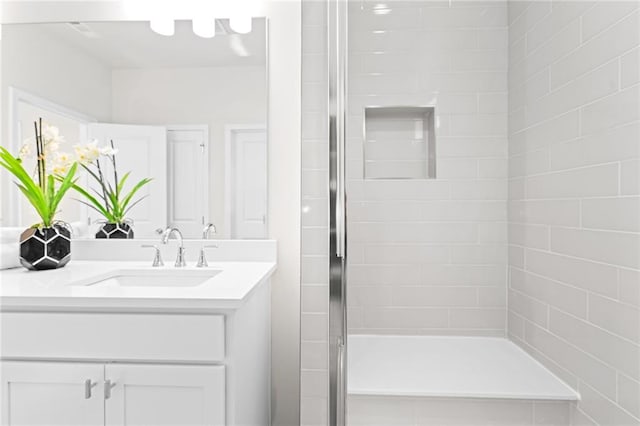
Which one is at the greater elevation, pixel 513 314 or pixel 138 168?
pixel 138 168

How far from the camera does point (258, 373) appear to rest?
144 centimetres

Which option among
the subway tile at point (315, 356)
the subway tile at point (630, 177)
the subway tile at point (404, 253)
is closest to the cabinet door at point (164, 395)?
the subway tile at point (315, 356)

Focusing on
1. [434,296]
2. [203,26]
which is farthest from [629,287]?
[203,26]

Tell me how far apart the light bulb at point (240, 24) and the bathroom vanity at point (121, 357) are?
42.6 inches

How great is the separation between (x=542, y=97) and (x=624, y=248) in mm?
659

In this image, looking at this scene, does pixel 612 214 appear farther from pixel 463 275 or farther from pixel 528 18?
pixel 528 18

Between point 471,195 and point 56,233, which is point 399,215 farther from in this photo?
point 56,233

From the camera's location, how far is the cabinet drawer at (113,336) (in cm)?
108

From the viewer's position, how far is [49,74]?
1.76m

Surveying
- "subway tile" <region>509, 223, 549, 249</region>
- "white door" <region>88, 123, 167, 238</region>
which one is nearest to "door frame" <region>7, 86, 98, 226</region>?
"white door" <region>88, 123, 167, 238</region>

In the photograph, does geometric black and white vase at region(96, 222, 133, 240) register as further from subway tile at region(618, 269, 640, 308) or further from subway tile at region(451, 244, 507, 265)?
subway tile at region(618, 269, 640, 308)

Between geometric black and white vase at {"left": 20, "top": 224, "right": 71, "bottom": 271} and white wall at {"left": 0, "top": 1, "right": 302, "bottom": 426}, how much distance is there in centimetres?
74

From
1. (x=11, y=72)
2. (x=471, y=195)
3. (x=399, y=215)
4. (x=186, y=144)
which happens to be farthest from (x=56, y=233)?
(x=471, y=195)

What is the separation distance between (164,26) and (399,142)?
1.04 m
